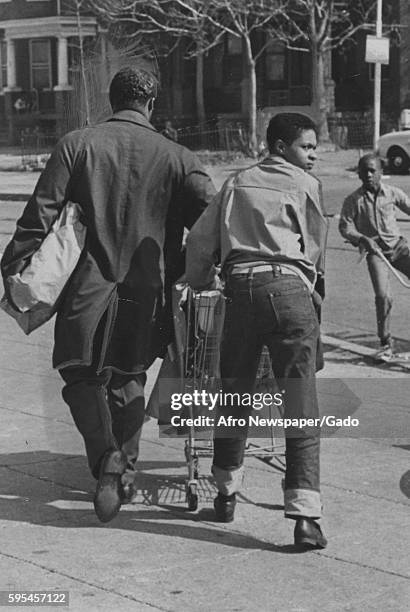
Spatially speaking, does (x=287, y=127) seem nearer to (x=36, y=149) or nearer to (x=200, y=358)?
(x=200, y=358)

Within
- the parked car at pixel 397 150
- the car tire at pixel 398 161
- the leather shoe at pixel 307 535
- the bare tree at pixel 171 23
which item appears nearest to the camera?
the leather shoe at pixel 307 535

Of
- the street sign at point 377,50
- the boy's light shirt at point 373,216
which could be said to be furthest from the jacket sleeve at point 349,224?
the street sign at point 377,50

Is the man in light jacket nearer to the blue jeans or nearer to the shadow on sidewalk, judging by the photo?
the blue jeans

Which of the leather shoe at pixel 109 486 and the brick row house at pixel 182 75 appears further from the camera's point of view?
the brick row house at pixel 182 75

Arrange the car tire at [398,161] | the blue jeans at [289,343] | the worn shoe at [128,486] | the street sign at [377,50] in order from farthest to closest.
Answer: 1. the car tire at [398,161]
2. the street sign at [377,50]
3. the worn shoe at [128,486]
4. the blue jeans at [289,343]

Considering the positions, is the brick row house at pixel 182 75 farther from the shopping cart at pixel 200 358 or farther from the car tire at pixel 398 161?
the shopping cart at pixel 200 358

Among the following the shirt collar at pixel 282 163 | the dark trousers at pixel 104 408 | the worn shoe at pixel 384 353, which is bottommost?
the worn shoe at pixel 384 353

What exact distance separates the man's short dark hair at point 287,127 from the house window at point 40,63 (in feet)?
143

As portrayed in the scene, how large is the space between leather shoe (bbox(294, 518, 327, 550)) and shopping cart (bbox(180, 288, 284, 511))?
0.72m

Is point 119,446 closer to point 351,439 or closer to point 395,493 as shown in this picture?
point 395,493

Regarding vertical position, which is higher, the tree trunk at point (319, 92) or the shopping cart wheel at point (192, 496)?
the tree trunk at point (319, 92)

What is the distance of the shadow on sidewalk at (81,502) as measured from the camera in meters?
5.57

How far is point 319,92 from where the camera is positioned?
119ft

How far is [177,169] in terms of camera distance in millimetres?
5844
